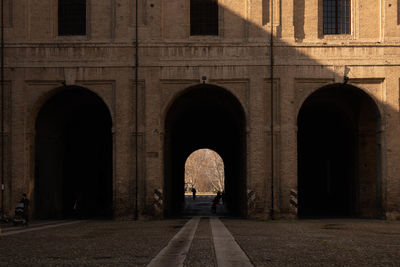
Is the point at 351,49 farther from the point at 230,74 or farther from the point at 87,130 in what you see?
the point at 87,130

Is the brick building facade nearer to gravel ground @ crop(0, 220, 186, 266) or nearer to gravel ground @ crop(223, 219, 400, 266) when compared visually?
gravel ground @ crop(223, 219, 400, 266)

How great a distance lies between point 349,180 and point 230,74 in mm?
8054

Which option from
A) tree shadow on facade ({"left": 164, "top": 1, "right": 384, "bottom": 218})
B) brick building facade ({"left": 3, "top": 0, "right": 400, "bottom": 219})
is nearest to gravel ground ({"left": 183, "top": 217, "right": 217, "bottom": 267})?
brick building facade ({"left": 3, "top": 0, "right": 400, "bottom": 219})

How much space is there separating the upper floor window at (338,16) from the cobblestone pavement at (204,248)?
10.1 meters

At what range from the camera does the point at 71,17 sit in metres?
22.0

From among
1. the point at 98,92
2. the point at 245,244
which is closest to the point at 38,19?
the point at 98,92

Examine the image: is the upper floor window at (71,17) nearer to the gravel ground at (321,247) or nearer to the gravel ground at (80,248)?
the gravel ground at (80,248)

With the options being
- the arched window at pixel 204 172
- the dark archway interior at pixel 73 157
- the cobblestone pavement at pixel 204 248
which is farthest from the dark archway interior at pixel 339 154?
the arched window at pixel 204 172

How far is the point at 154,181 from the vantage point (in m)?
21.1

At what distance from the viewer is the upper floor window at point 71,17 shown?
71.8 feet

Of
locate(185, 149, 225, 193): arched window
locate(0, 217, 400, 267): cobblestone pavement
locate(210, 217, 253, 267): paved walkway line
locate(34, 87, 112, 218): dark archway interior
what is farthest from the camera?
locate(185, 149, 225, 193): arched window

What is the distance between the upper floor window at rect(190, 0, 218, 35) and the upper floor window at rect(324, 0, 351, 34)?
462 cm

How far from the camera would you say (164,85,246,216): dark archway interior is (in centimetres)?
2395

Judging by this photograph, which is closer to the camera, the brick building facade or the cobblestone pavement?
the cobblestone pavement
